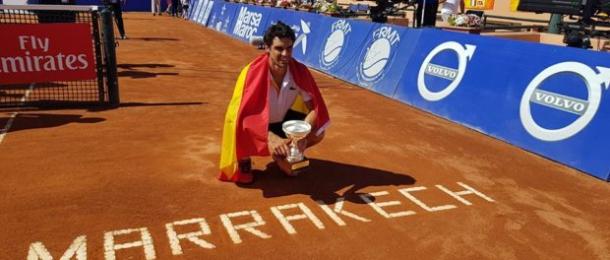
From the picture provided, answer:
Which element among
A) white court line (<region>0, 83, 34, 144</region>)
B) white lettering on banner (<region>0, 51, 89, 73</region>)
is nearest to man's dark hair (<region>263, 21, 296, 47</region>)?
white court line (<region>0, 83, 34, 144</region>)

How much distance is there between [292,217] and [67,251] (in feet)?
6.07

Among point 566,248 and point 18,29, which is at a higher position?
point 18,29

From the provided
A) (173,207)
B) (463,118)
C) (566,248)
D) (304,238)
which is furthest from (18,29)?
(566,248)

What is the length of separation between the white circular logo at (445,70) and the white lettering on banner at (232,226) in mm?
3459

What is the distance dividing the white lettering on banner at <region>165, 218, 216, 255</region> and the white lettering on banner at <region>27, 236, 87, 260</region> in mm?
645

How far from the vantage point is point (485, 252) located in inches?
150

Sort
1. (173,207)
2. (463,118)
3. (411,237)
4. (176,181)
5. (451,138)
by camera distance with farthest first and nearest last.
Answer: (463,118) < (451,138) < (176,181) < (173,207) < (411,237)

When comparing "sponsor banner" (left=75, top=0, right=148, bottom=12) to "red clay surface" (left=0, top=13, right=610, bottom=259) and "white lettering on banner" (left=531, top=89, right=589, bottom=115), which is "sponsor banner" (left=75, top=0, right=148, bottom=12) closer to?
"red clay surface" (left=0, top=13, right=610, bottom=259)

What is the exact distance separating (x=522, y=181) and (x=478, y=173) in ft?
1.60

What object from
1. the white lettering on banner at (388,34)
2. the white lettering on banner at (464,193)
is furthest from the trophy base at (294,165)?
the white lettering on banner at (388,34)

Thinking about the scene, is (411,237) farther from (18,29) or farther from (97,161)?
(18,29)

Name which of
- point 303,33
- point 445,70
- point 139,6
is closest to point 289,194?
point 445,70

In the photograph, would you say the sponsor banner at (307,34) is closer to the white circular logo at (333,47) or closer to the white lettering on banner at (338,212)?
the white circular logo at (333,47)

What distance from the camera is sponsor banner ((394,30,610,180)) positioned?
228 inches
